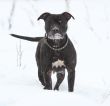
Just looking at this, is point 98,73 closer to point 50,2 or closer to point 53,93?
point 53,93

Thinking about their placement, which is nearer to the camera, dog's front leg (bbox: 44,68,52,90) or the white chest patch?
the white chest patch

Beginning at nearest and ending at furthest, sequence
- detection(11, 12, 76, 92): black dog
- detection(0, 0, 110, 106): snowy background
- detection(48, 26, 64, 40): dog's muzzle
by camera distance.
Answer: detection(0, 0, 110, 106): snowy background < detection(48, 26, 64, 40): dog's muzzle < detection(11, 12, 76, 92): black dog

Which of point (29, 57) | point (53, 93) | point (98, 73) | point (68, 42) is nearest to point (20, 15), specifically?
point (29, 57)

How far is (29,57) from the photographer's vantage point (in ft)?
39.1

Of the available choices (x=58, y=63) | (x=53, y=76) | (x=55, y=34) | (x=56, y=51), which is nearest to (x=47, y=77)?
(x=58, y=63)

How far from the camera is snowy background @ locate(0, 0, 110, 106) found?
6238 mm

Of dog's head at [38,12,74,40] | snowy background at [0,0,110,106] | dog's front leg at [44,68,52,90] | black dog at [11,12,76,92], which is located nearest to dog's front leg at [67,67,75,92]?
black dog at [11,12,76,92]

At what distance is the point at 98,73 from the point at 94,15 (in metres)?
5.77

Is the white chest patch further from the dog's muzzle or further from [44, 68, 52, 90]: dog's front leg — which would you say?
the dog's muzzle

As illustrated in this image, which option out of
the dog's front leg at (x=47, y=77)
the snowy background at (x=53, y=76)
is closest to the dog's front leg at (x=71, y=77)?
the snowy background at (x=53, y=76)

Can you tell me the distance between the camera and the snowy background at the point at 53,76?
6.24m

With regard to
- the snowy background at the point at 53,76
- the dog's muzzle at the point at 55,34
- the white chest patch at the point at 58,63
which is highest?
the dog's muzzle at the point at 55,34

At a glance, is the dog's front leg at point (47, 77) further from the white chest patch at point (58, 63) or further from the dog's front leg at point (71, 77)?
the dog's front leg at point (71, 77)

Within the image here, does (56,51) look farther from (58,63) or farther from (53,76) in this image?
(53,76)
